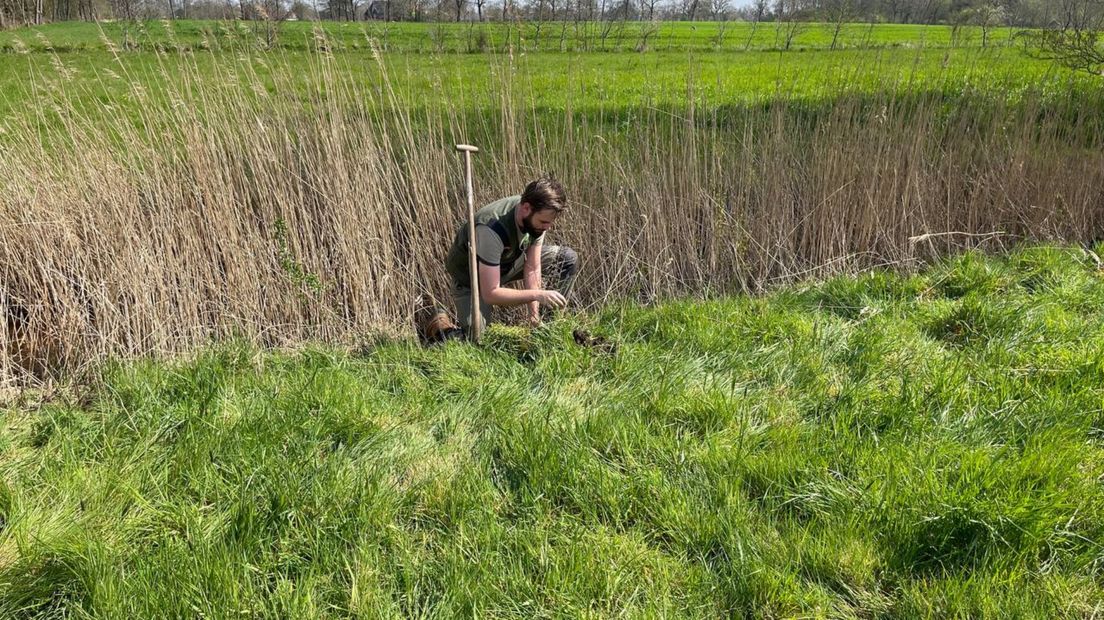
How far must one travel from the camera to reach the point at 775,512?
1792mm

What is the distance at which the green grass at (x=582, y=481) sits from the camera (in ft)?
5.07

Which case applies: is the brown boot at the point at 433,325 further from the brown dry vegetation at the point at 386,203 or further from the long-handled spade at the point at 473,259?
the long-handled spade at the point at 473,259

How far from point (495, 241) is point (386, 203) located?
0.85m

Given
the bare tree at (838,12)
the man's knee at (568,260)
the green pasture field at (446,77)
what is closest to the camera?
the green pasture field at (446,77)

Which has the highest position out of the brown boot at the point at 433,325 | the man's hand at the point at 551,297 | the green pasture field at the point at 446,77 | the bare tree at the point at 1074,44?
the bare tree at the point at 1074,44

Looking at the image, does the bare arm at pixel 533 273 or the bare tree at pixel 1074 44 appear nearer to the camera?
the bare arm at pixel 533 273

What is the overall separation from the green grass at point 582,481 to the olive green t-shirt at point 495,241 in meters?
0.48

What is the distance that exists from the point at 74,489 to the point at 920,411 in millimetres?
2569

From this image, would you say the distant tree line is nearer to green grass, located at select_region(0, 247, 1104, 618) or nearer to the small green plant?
the small green plant

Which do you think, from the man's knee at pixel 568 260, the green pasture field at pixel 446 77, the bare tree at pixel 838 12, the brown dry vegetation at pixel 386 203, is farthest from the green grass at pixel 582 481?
the bare tree at pixel 838 12

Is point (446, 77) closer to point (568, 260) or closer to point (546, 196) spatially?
point (568, 260)

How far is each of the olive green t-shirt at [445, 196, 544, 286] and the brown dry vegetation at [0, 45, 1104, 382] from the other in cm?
42

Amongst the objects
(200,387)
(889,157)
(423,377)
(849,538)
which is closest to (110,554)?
(200,387)

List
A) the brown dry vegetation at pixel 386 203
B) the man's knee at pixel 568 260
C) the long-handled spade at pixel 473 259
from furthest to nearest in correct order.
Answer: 1. the man's knee at pixel 568 260
2. the brown dry vegetation at pixel 386 203
3. the long-handled spade at pixel 473 259
